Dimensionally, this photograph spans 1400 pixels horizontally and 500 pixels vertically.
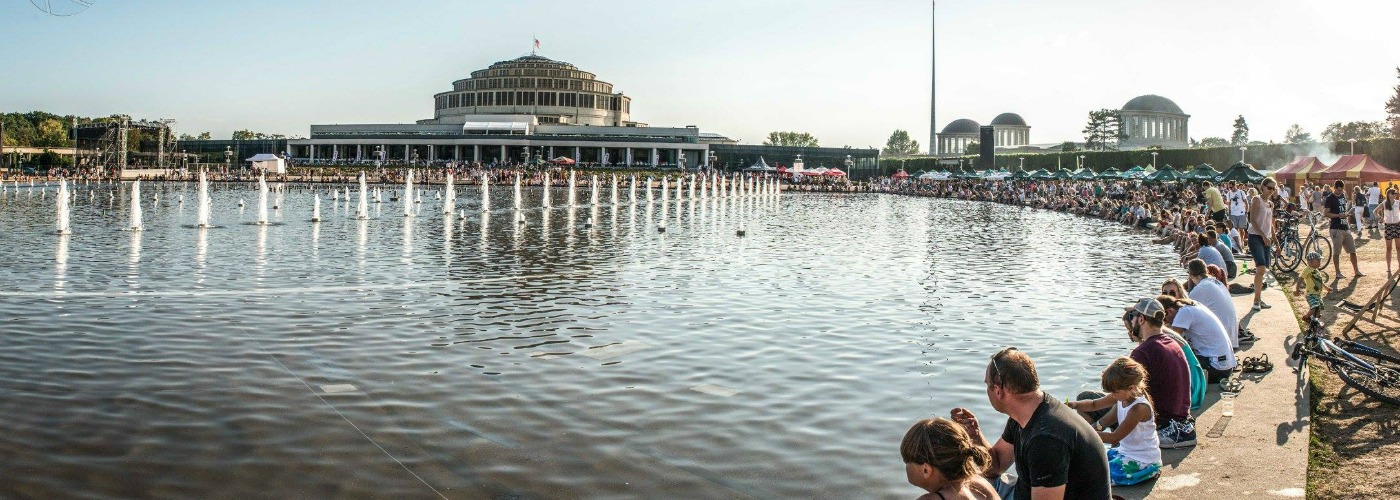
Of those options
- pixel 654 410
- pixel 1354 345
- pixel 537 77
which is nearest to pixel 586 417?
pixel 654 410

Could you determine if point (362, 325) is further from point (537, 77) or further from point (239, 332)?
point (537, 77)

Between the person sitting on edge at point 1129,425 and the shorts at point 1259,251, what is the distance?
37.6ft

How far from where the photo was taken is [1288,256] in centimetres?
2391

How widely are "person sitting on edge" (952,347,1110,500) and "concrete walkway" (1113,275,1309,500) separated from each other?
2.12 meters

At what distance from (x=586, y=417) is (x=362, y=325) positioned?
618cm

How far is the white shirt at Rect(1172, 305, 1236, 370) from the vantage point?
1062 centimetres

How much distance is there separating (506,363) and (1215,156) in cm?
9674

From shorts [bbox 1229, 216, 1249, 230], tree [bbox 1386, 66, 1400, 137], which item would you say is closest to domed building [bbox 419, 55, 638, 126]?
tree [bbox 1386, 66, 1400, 137]

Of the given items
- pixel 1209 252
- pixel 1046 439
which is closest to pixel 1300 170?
pixel 1209 252

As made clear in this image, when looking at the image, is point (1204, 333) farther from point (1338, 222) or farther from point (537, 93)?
point (537, 93)

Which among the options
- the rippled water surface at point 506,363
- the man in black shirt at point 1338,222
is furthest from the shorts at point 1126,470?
the man in black shirt at point 1338,222

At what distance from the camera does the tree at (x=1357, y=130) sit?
94.6 metres

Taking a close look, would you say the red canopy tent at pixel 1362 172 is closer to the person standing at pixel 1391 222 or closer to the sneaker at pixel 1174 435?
the person standing at pixel 1391 222

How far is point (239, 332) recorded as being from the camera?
1457 centimetres
